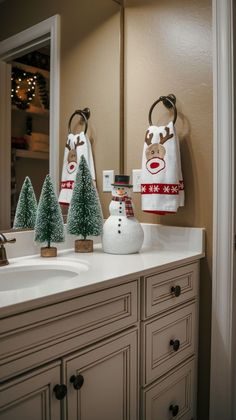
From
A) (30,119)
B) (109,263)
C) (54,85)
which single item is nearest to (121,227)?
(109,263)

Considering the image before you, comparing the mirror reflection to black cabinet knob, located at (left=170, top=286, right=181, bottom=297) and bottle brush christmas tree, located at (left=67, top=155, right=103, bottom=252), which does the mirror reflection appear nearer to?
bottle brush christmas tree, located at (left=67, top=155, right=103, bottom=252)

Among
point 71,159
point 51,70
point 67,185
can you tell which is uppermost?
point 51,70

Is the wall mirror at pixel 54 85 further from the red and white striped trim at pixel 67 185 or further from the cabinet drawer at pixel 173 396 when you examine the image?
the cabinet drawer at pixel 173 396

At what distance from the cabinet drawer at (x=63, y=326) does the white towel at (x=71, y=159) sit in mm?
587

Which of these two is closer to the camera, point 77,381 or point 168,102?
point 77,381

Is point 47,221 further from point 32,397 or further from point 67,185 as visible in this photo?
point 32,397

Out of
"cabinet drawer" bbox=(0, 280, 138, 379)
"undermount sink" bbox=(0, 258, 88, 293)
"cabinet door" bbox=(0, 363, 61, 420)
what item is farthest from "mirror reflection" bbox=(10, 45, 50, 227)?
"cabinet door" bbox=(0, 363, 61, 420)

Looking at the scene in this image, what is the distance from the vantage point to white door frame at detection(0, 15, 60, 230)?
50.9 inches

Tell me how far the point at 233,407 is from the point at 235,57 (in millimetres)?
1330

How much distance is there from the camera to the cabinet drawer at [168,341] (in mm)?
1158

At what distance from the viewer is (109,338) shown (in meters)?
1.01

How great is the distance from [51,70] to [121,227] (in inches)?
27.9

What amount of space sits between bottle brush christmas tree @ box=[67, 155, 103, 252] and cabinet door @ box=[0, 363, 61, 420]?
24.4 inches

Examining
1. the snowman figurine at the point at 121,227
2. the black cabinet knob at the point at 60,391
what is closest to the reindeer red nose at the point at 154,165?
the snowman figurine at the point at 121,227
